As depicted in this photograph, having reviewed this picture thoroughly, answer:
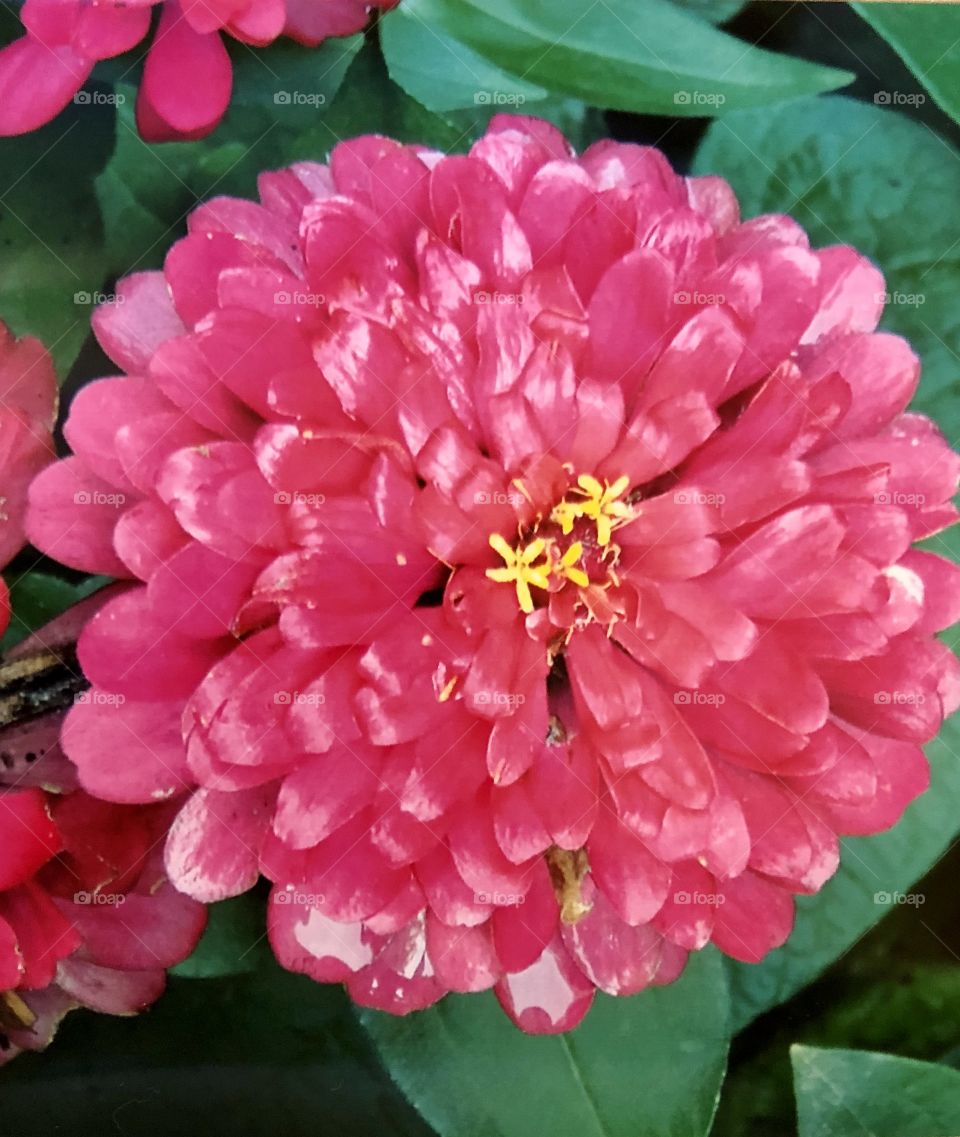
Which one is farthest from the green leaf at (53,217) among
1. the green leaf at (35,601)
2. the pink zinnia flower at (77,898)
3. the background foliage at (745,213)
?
the pink zinnia flower at (77,898)

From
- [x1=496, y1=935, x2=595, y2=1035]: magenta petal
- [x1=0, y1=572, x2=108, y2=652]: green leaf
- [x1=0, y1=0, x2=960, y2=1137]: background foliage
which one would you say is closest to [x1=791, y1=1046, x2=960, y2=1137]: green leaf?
[x1=0, y1=0, x2=960, y2=1137]: background foliage

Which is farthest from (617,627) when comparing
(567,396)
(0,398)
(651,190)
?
(0,398)

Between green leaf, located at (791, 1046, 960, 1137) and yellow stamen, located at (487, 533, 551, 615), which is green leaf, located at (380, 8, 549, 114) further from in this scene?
green leaf, located at (791, 1046, 960, 1137)

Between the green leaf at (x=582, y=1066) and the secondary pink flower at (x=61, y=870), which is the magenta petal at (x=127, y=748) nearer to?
the secondary pink flower at (x=61, y=870)

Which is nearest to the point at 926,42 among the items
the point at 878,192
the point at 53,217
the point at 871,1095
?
the point at 878,192

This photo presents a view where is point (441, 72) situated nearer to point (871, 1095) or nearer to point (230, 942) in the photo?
point (230, 942)
